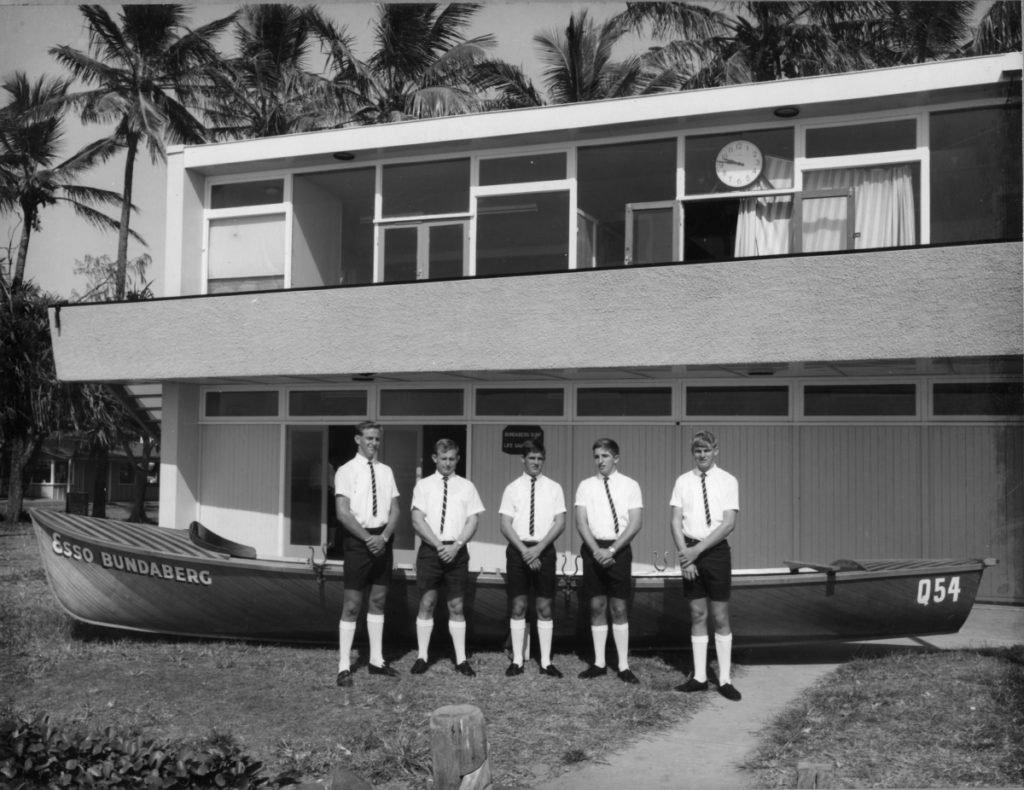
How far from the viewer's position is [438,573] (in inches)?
296

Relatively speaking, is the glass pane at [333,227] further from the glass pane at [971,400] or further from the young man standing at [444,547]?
the glass pane at [971,400]

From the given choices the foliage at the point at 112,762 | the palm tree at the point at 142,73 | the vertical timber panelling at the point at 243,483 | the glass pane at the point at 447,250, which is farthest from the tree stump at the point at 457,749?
the palm tree at the point at 142,73

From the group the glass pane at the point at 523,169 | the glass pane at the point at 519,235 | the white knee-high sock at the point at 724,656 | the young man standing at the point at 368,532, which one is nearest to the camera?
the white knee-high sock at the point at 724,656

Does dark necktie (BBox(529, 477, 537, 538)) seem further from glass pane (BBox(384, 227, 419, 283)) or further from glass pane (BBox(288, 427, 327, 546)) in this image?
glass pane (BBox(288, 427, 327, 546))

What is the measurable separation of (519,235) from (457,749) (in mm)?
7363

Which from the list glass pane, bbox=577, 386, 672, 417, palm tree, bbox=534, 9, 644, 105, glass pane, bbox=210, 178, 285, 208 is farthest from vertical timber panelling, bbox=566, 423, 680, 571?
palm tree, bbox=534, 9, 644, 105

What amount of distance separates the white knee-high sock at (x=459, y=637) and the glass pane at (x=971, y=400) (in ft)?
18.2

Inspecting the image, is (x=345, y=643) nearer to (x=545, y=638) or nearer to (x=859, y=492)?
(x=545, y=638)

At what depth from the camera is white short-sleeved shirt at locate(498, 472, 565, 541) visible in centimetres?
748

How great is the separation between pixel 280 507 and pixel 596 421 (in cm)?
392

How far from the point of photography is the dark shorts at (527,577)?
294 inches

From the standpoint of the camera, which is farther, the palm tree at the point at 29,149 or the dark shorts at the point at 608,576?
the palm tree at the point at 29,149

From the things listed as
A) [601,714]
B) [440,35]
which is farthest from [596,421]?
[440,35]

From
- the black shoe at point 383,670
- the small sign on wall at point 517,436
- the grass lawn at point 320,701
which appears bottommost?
the grass lawn at point 320,701
